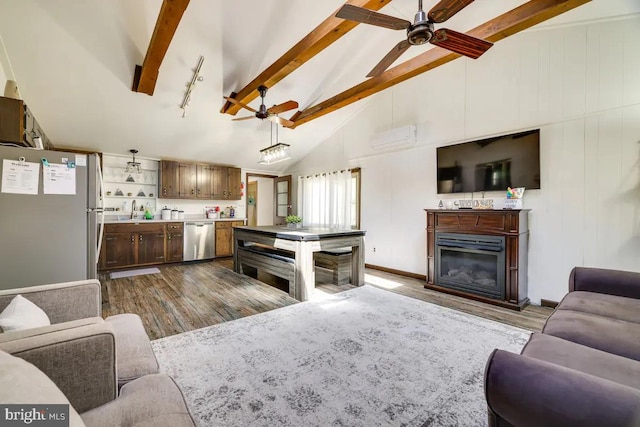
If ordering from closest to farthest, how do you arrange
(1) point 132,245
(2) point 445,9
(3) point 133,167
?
1. (2) point 445,9
2. (1) point 132,245
3. (3) point 133,167

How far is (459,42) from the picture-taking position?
2.09 m

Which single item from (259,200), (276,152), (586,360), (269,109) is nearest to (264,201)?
(259,200)

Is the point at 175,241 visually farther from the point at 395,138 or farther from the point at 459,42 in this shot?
the point at 459,42

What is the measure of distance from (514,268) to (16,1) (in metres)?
5.90

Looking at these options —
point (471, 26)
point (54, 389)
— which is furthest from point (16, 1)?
point (471, 26)

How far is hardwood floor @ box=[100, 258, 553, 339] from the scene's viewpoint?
9.44 feet

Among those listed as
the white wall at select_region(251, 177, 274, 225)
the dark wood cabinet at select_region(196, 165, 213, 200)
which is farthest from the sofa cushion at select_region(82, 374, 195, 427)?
the white wall at select_region(251, 177, 274, 225)

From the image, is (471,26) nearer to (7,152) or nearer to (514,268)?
(514,268)

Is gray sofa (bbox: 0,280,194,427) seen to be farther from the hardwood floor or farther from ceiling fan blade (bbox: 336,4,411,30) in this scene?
ceiling fan blade (bbox: 336,4,411,30)

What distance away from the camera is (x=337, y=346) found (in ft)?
7.59

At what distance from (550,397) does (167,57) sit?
448 centimetres

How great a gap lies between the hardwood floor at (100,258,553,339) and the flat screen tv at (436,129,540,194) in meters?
1.57

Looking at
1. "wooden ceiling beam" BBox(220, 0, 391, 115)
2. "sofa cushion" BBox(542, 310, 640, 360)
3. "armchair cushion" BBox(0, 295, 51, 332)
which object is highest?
"wooden ceiling beam" BBox(220, 0, 391, 115)

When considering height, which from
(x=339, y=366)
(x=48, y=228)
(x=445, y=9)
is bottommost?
(x=339, y=366)
